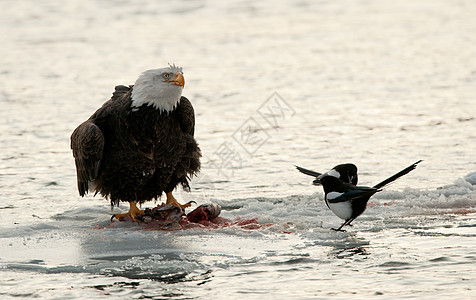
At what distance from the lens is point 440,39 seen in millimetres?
14984

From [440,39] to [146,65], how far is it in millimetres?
5184

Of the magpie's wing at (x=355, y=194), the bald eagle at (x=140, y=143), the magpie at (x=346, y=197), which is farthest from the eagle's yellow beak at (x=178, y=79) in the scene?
the magpie's wing at (x=355, y=194)

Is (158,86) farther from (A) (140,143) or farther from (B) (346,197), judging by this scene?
(B) (346,197)

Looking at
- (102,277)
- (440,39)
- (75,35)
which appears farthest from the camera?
(75,35)

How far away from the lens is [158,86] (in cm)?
650

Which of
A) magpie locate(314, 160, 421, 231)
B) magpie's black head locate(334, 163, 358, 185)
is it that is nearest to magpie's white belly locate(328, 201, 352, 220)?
magpie locate(314, 160, 421, 231)

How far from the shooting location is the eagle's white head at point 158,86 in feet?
21.3

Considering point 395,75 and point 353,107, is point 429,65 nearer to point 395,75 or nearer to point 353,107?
point 395,75

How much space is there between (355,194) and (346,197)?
0.22 ft

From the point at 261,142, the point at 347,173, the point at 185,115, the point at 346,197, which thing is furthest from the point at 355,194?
the point at 261,142

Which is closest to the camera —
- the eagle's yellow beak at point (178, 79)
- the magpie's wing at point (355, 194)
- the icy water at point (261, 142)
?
the icy water at point (261, 142)

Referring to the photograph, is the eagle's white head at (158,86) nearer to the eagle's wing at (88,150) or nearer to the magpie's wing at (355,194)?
the eagle's wing at (88,150)

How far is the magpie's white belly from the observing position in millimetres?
6133

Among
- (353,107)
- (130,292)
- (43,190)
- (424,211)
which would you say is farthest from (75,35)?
(130,292)
